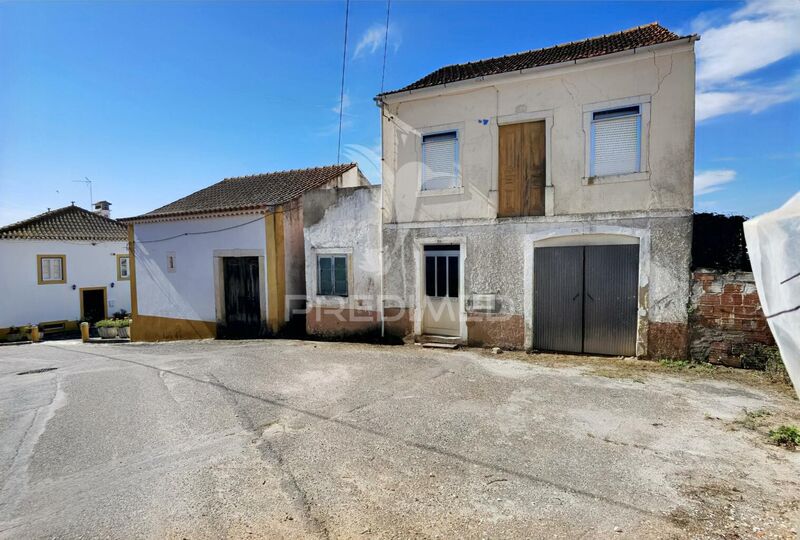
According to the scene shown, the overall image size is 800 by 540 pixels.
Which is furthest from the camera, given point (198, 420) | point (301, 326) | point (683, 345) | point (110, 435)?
point (301, 326)

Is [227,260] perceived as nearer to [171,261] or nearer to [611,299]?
[171,261]

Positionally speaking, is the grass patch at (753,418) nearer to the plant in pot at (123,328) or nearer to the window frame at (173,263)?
the window frame at (173,263)

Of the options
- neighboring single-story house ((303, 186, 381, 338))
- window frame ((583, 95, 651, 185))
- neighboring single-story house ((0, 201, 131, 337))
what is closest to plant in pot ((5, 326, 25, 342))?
neighboring single-story house ((0, 201, 131, 337))

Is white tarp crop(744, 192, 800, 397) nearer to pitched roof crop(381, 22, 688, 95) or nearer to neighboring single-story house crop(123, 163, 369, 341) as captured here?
pitched roof crop(381, 22, 688, 95)

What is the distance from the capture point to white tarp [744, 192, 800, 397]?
2875mm

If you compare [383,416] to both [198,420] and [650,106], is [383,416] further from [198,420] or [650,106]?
[650,106]

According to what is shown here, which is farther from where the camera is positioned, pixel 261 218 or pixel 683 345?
pixel 261 218

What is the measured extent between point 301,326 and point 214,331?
3.45m

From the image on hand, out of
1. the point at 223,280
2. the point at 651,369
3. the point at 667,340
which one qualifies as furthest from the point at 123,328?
the point at 667,340

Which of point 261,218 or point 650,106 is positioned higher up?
point 650,106

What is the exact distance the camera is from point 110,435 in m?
4.91

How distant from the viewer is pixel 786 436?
179 inches

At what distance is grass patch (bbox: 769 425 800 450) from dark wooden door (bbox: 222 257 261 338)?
451 inches

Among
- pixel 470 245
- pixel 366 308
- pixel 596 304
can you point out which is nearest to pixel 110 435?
pixel 366 308
